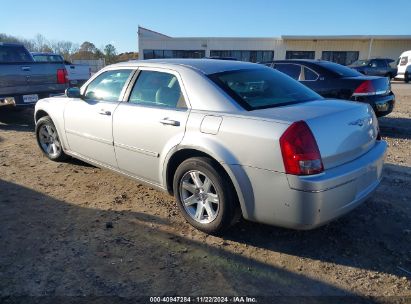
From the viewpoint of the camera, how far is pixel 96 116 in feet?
14.7

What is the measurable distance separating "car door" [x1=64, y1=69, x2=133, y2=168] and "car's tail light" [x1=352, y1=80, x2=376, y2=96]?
4889mm

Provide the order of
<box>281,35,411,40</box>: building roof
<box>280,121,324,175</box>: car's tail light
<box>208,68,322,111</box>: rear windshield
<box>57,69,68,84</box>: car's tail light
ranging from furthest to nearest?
<box>281,35,411,40</box>: building roof → <box>57,69,68,84</box>: car's tail light → <box>208,68,322,111</box>: rear windshield → <box>280,121,324,175</box>: car's tail light

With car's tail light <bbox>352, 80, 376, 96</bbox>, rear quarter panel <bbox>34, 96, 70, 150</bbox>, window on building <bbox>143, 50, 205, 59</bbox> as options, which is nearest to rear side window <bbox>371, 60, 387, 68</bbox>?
window on building <bbox>143, 50, 205, 59</bbox>

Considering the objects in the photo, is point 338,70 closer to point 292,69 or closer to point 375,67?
point 292,69

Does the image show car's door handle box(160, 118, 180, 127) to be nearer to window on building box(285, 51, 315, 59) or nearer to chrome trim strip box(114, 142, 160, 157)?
chrome trim strip box(114, 142, 160, 157)

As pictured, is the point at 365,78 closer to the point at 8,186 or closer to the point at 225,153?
the point at 225,153

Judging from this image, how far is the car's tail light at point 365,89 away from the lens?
727 cm

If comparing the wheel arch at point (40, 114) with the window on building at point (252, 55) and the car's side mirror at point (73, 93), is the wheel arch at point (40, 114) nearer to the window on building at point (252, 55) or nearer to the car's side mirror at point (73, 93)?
the car's side mirror at point (73, 93)

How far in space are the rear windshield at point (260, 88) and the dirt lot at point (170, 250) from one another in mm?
1239

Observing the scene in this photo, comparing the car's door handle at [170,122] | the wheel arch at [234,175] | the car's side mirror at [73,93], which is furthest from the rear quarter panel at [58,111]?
the wheel arch at [234,175]

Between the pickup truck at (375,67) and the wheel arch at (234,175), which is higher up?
the pickup truck at (375,67)

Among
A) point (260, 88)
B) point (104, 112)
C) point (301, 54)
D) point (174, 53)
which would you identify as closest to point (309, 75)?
point (260, 88)

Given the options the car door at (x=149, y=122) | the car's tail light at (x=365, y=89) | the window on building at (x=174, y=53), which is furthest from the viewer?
the window on building at (x=174, y=53)

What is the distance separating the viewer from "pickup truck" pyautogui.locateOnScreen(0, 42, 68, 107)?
8.07 meters
